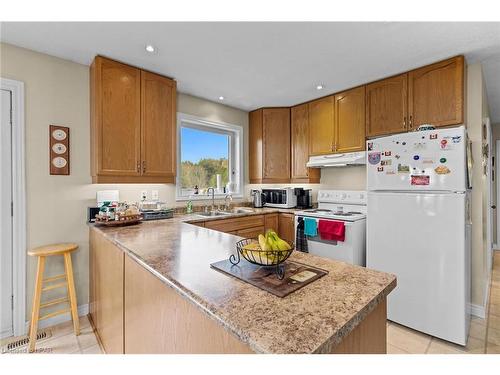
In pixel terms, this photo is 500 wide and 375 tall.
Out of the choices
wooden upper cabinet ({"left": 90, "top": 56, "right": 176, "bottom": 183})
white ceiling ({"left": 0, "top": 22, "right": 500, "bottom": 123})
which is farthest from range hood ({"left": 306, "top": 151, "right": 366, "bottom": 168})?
wooden upper cabinet ({"left": 90, "top": 56, "right": 176, "bottom": 183})

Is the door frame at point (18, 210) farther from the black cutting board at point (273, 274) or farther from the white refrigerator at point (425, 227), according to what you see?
the white refrigerator at point (425, 227)

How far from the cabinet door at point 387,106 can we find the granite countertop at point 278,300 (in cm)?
207

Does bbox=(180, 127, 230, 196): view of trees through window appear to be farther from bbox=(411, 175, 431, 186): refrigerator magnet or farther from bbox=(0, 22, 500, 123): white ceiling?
bbox=(411, 175, 431, 186): refrigerator magnet

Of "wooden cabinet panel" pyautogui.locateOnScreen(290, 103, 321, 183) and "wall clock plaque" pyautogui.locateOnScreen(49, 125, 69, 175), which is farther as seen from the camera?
"wooden cabinet panel" pyautogui.locateOnScreen(290, 103, 321, 183)

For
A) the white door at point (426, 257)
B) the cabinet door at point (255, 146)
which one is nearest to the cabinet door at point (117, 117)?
the cabinet door at point (255, 146)

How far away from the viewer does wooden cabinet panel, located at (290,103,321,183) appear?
11.4ft

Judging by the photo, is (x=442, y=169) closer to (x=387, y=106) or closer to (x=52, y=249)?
(x=387, y=106)

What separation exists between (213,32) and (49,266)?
7.76ft

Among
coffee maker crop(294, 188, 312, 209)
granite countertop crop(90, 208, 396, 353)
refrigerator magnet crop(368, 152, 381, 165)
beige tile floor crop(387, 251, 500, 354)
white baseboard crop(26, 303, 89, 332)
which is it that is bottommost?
beige tile floor crop(387, 251, 500, 354)

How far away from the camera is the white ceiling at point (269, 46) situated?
5.96 feet

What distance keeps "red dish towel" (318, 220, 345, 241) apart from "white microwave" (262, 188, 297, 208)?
0.85 metres

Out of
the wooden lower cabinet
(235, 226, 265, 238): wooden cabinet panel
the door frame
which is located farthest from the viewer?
(235, 226, 265, 238): wooden cabinet panel
